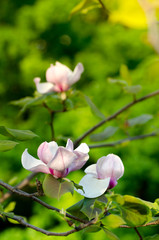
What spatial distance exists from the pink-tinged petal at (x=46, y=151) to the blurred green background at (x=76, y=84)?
0.82m

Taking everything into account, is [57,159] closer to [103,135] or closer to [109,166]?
[109,166]

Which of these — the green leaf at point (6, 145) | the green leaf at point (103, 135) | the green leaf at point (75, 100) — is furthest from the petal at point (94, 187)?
the green leaf at point (103, 135)

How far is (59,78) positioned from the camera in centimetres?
106

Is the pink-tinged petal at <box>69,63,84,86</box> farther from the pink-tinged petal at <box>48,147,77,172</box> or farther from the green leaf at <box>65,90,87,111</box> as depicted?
the pink-tinged petal at <box>48,147,77,172</box>

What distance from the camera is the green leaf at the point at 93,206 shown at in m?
0.55

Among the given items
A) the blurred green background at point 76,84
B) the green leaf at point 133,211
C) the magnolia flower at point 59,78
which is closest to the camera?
the green leaf at point 133,211

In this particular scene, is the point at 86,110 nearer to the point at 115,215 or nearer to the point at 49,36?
the point at 49,36

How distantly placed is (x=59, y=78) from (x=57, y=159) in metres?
0.52

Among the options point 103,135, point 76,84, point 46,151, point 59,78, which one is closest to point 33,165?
point 46,151

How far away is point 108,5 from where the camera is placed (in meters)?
0.66

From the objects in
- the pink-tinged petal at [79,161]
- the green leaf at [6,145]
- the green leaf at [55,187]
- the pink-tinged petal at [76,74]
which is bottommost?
the pink-tinged petal at [76,74]

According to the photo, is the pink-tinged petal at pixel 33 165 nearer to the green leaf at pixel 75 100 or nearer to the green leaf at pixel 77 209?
the green leaf at pixel 77 209

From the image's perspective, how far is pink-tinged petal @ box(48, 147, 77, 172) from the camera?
0.55 m

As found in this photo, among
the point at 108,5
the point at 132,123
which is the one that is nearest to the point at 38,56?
the point at 132,123
